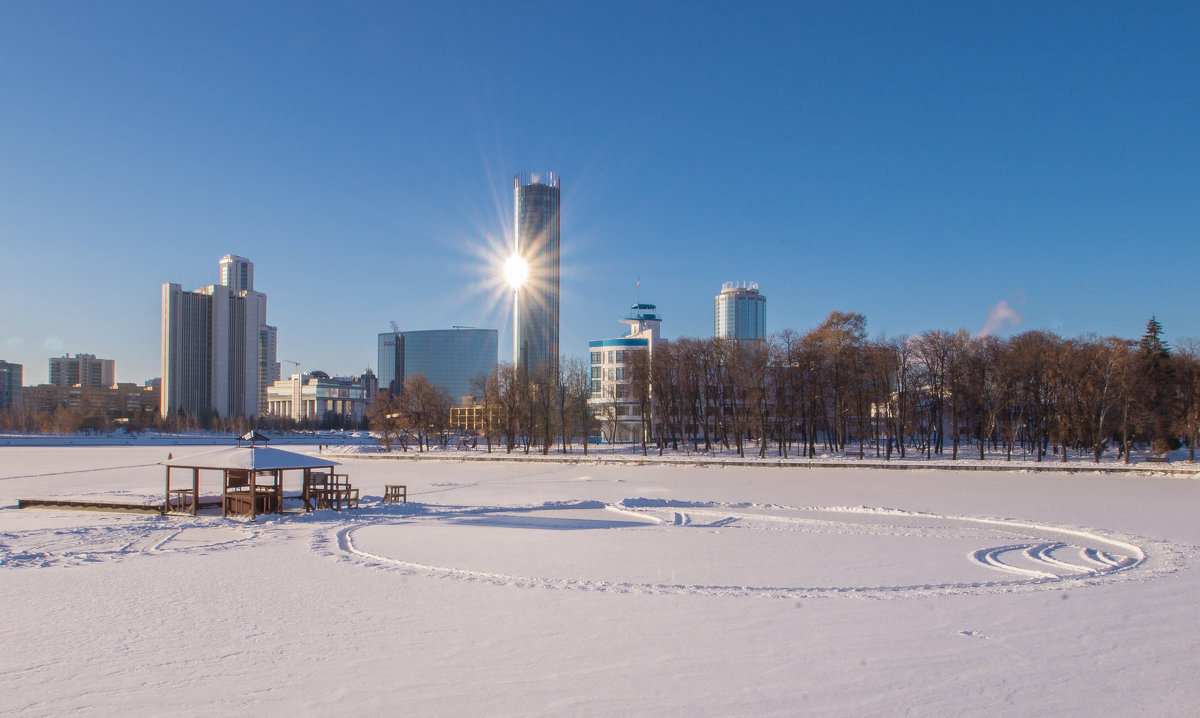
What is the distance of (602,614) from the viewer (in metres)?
12.2

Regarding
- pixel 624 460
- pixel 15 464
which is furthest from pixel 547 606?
pixel 15 464

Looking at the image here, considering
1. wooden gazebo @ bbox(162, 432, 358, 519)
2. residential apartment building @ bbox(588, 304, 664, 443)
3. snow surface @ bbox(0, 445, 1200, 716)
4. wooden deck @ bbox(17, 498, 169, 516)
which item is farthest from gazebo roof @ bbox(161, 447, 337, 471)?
residential apartment building @ bbox(588, 304, 664, 443)

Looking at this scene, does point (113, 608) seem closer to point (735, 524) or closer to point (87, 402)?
point (735, 524)

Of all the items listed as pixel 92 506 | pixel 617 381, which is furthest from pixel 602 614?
pixel 617 381

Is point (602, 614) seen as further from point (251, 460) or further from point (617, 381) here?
point (617, 381)

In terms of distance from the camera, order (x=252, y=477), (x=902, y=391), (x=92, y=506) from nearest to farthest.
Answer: (x=252, y=477) → (x=92, y=506) → (x=902, y=391)

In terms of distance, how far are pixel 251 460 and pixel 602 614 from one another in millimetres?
16752

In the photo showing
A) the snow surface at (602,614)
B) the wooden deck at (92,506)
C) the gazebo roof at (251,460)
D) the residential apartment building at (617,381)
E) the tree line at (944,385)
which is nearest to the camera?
the snow surface at (602,614)

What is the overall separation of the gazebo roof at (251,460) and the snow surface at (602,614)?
5.52 ft

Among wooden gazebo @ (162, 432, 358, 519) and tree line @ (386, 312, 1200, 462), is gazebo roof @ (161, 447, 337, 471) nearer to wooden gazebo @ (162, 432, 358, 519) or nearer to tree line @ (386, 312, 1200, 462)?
wooden gazebo @ (162, 432, 358, 519)

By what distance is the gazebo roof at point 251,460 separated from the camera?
81.8ft

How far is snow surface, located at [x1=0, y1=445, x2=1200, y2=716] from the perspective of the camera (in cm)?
859

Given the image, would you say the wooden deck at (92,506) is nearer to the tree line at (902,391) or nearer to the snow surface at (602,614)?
the snow surface at (602,614)

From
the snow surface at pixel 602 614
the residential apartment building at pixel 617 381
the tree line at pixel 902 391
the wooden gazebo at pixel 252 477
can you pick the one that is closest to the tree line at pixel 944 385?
the tree line at pixel 902 391
